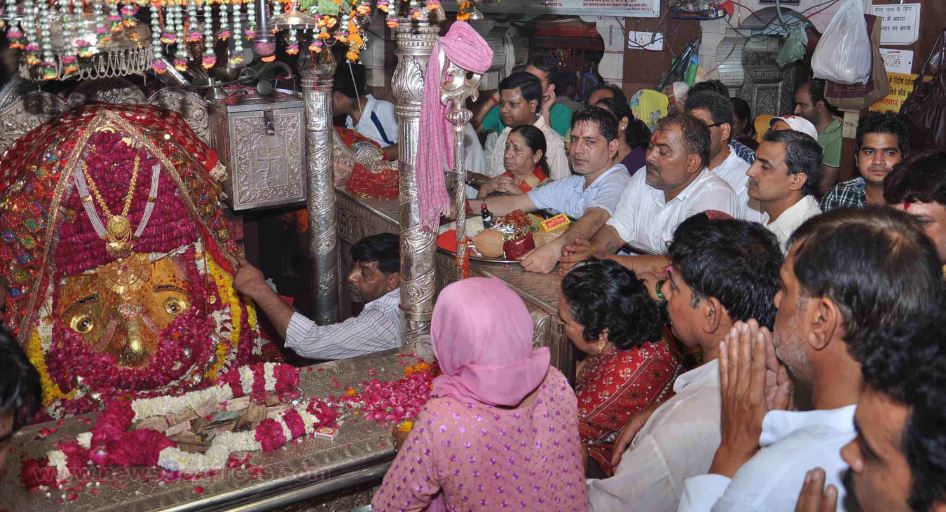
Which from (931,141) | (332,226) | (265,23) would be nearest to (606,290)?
(265,23)

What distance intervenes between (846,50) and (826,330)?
5.37 metres

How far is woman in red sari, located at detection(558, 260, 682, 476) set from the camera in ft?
9.75

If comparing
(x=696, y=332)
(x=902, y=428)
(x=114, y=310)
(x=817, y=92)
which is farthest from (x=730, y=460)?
(x=817, y=92)

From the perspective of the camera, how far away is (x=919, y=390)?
1393mm

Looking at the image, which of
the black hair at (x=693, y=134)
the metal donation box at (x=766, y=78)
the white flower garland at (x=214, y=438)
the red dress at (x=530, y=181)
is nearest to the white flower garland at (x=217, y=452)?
the white flower garland at (x=214, y=438)

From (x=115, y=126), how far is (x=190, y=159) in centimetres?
39

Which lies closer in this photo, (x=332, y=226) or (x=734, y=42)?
(x=332, y=226)

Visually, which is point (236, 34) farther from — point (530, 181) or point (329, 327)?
point (530, 181)

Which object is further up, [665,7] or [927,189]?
[665,7]

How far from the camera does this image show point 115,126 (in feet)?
13.4

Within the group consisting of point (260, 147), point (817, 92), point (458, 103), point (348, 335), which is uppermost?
point (458, 103)

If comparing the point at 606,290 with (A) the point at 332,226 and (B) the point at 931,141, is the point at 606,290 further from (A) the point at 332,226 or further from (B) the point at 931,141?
(B) the point at 931,141

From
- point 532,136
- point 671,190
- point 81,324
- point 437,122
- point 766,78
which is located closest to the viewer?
point 437,122

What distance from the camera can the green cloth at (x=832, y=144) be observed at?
273 inches
